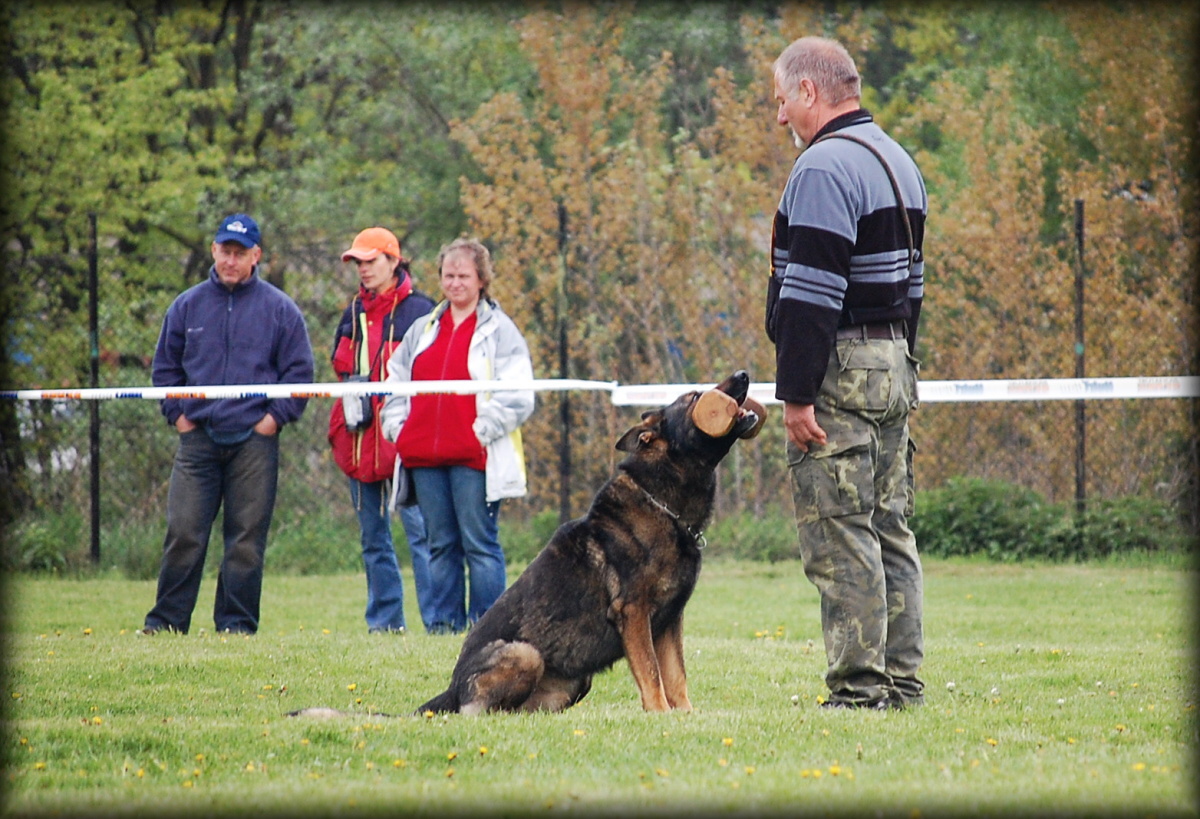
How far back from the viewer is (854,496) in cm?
465

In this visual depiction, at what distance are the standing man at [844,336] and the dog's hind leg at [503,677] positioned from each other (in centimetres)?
108

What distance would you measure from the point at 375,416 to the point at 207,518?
116 cm

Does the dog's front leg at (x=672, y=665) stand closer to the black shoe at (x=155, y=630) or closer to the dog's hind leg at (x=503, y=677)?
the dog's hind leg at (x=503, y=677)

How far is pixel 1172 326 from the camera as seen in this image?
10953 millimetres

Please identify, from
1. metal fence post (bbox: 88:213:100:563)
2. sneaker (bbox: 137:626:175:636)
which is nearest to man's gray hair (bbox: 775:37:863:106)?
sneaker (bbox: 137:626:175:636)

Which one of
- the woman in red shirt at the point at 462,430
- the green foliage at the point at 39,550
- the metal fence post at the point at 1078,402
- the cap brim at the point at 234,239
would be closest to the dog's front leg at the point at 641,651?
the woman in red shirt at the point at 462,430

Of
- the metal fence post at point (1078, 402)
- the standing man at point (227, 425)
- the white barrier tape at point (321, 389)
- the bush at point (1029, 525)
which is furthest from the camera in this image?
the metal fence post at point (1078, 402)

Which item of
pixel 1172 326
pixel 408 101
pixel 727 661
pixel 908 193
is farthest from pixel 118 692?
pixel 408 101

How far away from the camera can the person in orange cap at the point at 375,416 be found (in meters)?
7.95

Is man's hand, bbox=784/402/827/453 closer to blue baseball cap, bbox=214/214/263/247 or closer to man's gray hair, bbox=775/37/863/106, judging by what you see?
man's gray hair, bbox=775/37/863/106

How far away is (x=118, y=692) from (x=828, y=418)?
313 cm

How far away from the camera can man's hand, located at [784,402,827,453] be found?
456cm

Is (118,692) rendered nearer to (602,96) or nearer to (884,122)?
(602,96)

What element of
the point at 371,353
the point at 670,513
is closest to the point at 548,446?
the point at 371,353
